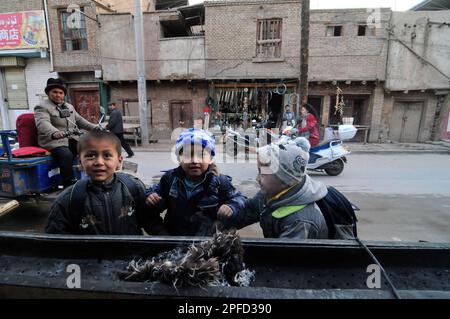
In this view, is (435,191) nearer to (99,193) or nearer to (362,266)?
(362,266)

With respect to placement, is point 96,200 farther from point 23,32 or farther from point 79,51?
point 23,32

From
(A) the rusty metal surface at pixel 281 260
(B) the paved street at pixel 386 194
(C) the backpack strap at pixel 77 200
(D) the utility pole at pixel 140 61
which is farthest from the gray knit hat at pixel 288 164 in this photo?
(D) the utility pole at pixel 140 61

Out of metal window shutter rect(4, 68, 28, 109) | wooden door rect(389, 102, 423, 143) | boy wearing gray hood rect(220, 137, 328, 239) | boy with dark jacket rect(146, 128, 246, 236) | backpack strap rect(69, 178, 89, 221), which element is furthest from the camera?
metal window shutter rect(4, 68, 28, 109)

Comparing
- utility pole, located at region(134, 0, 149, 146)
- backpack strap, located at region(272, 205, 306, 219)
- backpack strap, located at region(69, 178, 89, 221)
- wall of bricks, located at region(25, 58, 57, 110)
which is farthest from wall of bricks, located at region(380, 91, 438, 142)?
wall of bricks, located at region(25, 58, 57, 110)

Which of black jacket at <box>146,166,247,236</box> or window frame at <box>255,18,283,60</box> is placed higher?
window frame at <box>255,18,283,60</box>

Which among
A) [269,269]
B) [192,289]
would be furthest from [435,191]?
[192,289]

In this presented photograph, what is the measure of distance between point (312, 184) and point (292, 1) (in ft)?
44.0

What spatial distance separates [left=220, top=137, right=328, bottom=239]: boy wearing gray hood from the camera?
1.51 m

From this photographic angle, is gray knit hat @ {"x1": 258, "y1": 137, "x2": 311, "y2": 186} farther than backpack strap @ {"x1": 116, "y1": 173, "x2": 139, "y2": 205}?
No

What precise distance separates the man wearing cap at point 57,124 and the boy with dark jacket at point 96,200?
220 cm

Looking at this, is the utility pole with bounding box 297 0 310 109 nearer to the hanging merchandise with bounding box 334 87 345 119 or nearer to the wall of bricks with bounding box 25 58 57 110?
the hanging merchandise with bounding box 334 87 345 119

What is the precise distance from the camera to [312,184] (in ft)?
5.30

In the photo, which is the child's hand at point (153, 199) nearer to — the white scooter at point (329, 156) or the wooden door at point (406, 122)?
the white scooter at point (329, 156)

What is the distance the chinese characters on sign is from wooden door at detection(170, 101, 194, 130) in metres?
7.06
